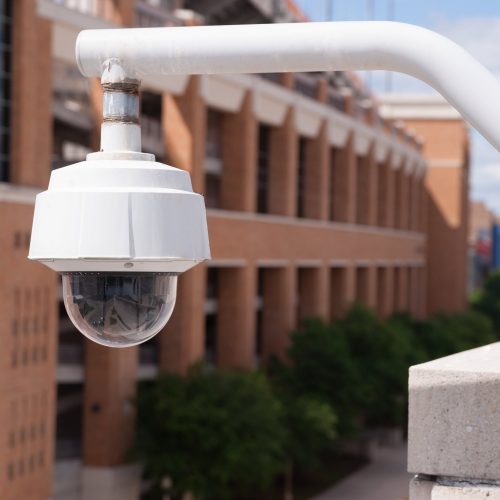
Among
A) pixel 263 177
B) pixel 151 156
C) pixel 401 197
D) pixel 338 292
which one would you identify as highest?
pixel 401 197

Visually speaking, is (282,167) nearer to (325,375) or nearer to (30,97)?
(325,375)

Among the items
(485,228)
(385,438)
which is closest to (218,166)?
(385,438)

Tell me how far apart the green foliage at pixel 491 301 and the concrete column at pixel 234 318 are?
41149 mm

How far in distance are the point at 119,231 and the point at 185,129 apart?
1202 inches

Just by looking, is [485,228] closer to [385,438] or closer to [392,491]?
[385,438]

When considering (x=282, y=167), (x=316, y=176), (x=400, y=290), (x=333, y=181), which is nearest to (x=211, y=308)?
(x=282, y=167)

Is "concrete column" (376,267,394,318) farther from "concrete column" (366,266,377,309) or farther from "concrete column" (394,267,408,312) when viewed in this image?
"concrete column" (394,267,408,312)

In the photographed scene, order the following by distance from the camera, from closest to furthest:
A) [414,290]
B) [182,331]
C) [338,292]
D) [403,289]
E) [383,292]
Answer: [182,331] < [338,292] < [383,292] < [403,289] < [414,290]

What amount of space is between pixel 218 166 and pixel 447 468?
35079 mm

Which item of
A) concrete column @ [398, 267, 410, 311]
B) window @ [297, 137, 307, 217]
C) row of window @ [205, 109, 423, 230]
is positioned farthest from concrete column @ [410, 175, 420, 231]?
window @ [297, 137, 307, 217]

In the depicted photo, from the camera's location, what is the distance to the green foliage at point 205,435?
28.3 metres

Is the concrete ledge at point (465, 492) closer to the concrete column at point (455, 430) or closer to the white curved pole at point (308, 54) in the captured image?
the concrete column at point (455, 430)

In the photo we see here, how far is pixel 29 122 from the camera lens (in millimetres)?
24938

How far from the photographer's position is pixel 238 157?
3781 centimetres
